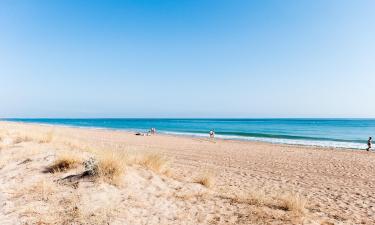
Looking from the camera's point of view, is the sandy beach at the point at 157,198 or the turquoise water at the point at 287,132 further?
the turquoise water at the point at 287,132

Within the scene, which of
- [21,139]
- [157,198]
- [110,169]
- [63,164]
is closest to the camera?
[157,198]

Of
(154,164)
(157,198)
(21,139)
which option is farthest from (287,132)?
(157,198)

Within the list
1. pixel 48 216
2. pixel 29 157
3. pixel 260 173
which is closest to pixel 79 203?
pixel 48 216

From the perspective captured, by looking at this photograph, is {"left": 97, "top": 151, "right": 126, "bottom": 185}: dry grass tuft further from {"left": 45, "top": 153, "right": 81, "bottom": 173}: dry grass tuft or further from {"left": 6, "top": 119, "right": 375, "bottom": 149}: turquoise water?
{"left": 6, "top": 119, "right": 375, "bottom": 149}: turquoise water

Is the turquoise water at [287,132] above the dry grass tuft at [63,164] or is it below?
below

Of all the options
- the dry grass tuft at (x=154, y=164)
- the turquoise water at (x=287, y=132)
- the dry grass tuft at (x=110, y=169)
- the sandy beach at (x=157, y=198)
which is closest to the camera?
the sandy beach at (x=157, y=198)

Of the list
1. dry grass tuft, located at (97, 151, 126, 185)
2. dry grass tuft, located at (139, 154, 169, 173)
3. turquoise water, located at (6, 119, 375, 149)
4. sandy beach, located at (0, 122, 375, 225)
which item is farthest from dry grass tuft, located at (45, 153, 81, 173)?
turquoise water, located at (6, 119, 375, 149)

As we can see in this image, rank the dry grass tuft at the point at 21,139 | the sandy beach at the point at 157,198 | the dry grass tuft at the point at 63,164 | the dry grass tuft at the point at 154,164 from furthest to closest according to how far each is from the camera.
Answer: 1. the dry grass tuft at the point at 21,139
2. the dry grass tuft at the point at 154,164
3. the dry grass tuft at the point at 63,164
4. the sandy beach at the point at 157,198

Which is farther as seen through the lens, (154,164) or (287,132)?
(287,132)

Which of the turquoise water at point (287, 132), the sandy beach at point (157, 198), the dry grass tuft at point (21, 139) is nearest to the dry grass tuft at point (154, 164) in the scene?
the sandy beach at point (157, 198)

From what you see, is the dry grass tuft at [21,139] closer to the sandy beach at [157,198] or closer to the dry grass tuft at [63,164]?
the sandy beach at [157,198]

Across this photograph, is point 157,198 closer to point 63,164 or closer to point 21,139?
point 63,164

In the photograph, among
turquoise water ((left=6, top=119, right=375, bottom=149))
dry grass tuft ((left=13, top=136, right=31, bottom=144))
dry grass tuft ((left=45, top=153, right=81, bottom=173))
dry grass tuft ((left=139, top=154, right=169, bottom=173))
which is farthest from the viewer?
turquoise water ((left=6, top=119, right=375, bottom=149))

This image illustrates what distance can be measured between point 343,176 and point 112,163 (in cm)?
1037
